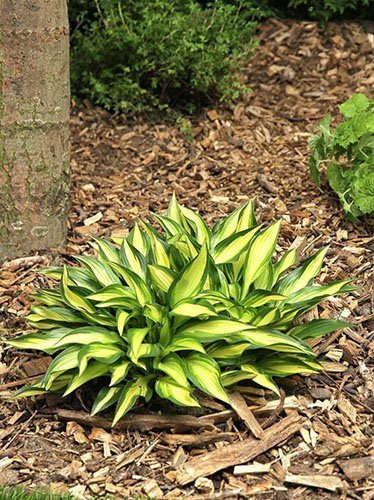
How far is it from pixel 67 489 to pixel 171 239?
1.24 metres

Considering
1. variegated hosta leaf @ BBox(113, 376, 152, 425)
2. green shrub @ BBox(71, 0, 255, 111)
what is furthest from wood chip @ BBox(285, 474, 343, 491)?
green shrub @ BBox(71, 0, 255, 111)

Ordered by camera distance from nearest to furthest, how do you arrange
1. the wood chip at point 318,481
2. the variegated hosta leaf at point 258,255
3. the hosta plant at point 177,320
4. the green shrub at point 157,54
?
the wood chip at point 318,481 < the hosta plant at point 177,320 < the variegated hosta leaf at point 258,255 < the green shrub at point 157,54

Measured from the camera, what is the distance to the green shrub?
236 inches

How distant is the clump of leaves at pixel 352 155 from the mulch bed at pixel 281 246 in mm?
192

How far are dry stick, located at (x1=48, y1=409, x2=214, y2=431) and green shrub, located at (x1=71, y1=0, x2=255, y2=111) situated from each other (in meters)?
3.05

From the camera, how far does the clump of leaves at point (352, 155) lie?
4734 millimetres

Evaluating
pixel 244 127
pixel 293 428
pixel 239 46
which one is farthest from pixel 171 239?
pixel 239 46

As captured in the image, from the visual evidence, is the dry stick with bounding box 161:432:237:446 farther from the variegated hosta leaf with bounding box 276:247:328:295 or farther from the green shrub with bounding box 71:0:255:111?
the green shrub with bounding box 71:0:255:111

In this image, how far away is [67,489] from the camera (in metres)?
3.31

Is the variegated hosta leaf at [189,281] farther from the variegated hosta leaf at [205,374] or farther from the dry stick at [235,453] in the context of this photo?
the dry stick at [235,453]

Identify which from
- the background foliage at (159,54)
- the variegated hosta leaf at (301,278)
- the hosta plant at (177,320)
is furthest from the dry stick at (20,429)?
the background foliage at (159,54)

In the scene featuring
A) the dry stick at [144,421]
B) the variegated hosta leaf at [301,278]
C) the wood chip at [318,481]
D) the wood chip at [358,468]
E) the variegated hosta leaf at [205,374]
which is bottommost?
the dry stick at [144,421]

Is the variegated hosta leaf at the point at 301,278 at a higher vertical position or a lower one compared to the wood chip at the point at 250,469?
higher

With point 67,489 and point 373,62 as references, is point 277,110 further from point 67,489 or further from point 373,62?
point 67,489
